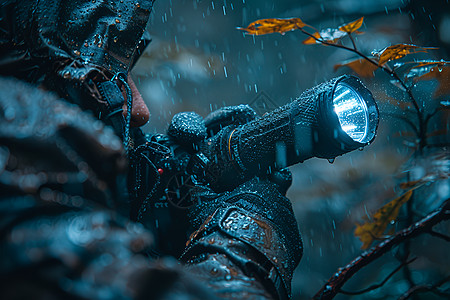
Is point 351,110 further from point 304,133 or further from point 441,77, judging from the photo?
point 441,77

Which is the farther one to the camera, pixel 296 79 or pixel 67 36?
pixel 296 79

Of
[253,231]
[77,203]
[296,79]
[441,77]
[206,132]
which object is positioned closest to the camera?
[77,203]

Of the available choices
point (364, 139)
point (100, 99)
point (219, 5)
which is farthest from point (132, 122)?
point (219, 5)

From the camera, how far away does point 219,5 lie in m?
2.27

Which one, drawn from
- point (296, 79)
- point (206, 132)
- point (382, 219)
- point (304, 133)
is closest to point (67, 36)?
point (206, 132)

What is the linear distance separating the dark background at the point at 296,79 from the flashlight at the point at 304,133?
1395 mm

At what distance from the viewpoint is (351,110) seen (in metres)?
0.66

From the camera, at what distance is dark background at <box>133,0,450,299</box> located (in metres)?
2.07

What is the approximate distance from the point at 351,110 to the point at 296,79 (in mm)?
1832

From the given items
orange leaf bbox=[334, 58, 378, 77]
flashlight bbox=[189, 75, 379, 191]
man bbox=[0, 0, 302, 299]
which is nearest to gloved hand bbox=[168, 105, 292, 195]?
flashlight bbox=[189, 75, 379, 191]

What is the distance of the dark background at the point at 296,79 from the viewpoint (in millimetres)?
2074

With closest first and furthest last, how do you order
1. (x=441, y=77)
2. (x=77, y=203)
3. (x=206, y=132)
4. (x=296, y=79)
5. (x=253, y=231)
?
(x=77, y=203) < (x=253, y=231) < (x=441, y=77) < (x=206, y=132) < (x=296, y=79)

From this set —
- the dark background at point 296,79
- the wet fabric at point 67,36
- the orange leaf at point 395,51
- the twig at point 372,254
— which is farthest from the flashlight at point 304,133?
the dark background at point 296,79

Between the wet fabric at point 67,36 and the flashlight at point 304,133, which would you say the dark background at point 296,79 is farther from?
the wet fabric at point 67,36
